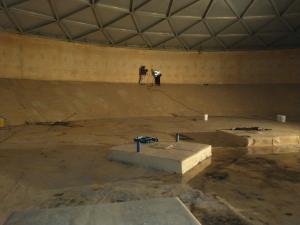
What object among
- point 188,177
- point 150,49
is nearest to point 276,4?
point 150,49

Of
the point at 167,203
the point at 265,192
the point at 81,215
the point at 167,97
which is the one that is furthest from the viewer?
the point at 167,97

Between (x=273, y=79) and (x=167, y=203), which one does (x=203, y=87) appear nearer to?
(x=273, y=79)

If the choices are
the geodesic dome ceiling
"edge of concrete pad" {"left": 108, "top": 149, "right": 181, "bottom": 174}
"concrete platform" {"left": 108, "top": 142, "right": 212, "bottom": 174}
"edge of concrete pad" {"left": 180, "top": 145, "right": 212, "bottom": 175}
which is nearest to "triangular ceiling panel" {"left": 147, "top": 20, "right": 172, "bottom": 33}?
the geodesic dome ceiling

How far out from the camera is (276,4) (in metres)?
19.5

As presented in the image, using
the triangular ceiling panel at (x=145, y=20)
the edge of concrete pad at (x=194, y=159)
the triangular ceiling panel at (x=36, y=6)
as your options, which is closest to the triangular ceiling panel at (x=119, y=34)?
the triangular ceiling panel at (x=145, y=20)

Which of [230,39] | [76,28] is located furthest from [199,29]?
[76,28]

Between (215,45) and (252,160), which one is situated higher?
(215,45)

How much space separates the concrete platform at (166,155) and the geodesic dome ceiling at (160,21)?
41.4 ft

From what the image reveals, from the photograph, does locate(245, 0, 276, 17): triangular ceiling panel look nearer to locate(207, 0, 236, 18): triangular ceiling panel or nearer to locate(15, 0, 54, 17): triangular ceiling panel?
locate(207, 0, 236, 18): triangular ceiling panel

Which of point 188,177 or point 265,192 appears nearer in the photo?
point 265,192

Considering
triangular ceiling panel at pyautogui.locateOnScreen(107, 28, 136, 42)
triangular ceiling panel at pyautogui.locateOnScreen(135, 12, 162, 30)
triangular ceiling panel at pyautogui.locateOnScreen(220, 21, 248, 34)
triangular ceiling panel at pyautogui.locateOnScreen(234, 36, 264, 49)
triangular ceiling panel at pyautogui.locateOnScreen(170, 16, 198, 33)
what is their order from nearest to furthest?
triangular ceiling panel at pyautogui.locateOnScreen(135, 12, 162, 30)
triangular ceiling panel at pyautogui.locateOnScreen(170, 16, 198, 33)
triangular ceiling panel at pyautogui.locateOnScreen(107, 28, 136, 42)
triangular ceiling panel at pyautogui.locateOnScreen(220, 21, 248, 34)
triangular ceiling panel at pyautogui.locateOnScreen(234, 36, 264, 49)

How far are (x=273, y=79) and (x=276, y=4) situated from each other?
8.50m

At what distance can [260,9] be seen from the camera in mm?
20125

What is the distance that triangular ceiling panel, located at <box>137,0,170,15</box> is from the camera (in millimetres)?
19020
